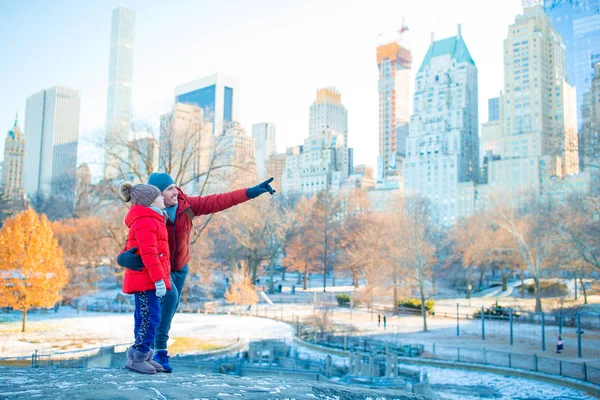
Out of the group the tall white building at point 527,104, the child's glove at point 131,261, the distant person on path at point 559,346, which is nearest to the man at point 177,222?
the child's glove at point 131,261

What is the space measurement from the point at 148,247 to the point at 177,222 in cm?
84

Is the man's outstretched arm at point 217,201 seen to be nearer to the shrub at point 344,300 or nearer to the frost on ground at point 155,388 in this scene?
the frost on ground at point 155,388

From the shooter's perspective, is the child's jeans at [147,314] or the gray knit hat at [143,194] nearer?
the child's jeans at [147,314]

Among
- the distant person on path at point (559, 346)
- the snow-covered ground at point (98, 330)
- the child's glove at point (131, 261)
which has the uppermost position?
the child's glove at point (131, 261)

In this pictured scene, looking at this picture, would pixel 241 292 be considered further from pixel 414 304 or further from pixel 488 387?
pixel 488 387

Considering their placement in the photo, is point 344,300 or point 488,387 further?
point 344,300

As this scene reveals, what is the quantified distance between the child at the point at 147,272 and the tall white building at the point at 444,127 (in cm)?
12192

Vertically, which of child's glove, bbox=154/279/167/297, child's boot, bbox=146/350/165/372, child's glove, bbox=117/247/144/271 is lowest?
child's boot, bbox=146/350/165/372

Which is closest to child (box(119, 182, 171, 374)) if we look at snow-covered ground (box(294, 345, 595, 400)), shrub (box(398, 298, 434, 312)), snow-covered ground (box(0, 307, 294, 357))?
snow-covered ground (box(294, 345, 595, 400))

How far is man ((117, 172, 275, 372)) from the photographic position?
529 cm

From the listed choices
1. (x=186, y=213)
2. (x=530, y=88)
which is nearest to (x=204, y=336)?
(x=186, y=213)

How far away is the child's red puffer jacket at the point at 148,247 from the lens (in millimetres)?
4746

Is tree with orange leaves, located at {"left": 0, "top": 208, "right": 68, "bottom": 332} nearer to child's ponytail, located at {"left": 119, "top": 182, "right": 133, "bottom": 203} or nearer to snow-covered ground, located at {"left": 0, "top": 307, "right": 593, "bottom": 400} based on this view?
snow-covered ground, located at {"left": 0, "top": 307, "right": 593, "bottom": 400}

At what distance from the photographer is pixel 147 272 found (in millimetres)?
4848
